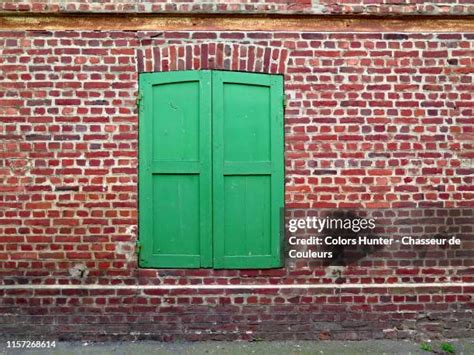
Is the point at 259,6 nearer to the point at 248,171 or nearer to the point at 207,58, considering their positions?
the point at 207,58

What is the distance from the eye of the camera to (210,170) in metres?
5.21

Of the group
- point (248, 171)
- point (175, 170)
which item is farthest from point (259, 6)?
point (175, 170)

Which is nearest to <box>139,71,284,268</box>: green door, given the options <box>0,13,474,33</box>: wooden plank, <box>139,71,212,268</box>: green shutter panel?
<box>139,71,212,268</box>: green shutter panel

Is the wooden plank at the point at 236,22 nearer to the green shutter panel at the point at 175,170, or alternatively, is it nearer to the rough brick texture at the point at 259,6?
the rough brick texture at the point at 259,6

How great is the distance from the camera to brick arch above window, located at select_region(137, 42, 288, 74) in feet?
17.0

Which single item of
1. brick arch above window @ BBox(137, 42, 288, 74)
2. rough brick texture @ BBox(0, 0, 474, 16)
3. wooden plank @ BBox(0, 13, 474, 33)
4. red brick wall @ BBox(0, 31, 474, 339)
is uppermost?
rough brick texture @ BBox(0, 0, 474, 16)

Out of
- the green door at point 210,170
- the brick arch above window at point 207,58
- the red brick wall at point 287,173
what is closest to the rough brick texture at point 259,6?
the red brick wall at point 287,173

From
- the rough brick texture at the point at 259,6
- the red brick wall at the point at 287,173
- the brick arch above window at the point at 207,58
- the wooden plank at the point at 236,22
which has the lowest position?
the red brick wall at the point at 287,173

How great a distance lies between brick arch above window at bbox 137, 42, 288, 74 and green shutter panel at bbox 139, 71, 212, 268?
0.09 m

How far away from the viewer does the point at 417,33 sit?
17.4 feet

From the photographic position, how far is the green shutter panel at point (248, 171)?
522cm

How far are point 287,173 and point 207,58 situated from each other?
1379 mm

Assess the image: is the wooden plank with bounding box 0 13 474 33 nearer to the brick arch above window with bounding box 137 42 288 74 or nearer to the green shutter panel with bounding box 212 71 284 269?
the brick arch above window with bounding box 137 42 288 74

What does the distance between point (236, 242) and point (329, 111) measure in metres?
1.60
